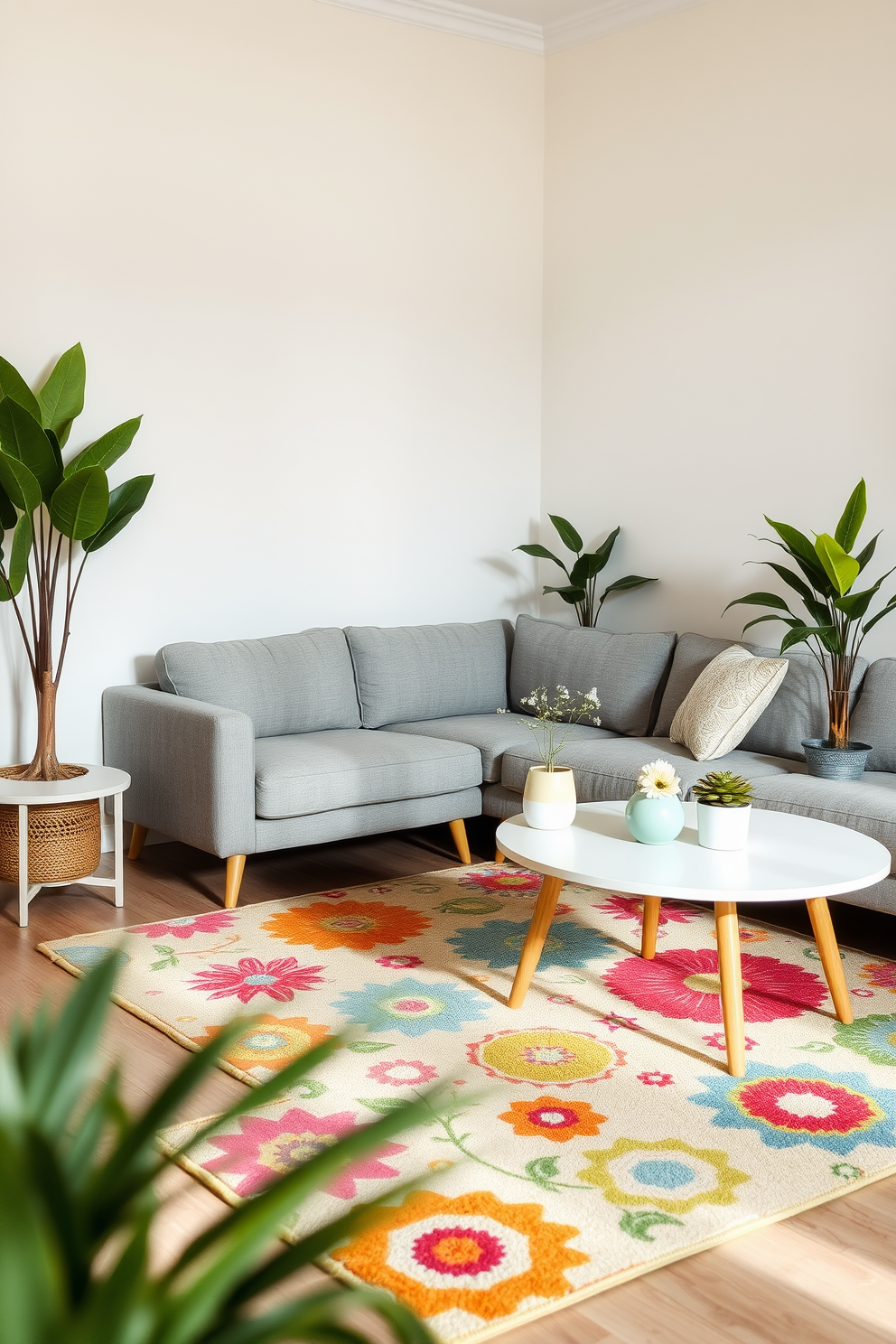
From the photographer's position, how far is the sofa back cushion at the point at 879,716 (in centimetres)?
386

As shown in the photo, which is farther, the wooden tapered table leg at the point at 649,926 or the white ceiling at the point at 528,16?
the white ceiling at the point at 528,16

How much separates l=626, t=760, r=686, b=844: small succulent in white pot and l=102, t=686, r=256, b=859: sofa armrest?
1.36 metres

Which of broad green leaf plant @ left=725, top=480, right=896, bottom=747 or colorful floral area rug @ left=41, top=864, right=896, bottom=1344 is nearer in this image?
colorful floral area rug @ left=41, top=864, right=896, bottom=1344

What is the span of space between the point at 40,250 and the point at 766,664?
276 cm

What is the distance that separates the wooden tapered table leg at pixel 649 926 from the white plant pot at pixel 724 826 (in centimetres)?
48

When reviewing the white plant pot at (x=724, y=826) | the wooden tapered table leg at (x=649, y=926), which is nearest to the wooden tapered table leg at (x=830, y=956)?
the white plant pot at (x=724, y=826)

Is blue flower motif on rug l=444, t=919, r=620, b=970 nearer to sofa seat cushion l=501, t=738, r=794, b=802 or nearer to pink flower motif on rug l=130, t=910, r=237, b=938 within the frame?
sofa seat cushion l=501, t=738, r=794, b=802

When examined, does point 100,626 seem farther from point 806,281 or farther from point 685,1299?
point 685,1299

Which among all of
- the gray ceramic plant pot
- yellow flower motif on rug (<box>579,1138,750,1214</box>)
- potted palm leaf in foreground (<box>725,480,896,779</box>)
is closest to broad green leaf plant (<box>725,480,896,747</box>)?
potted palm leaf in foreground (<box>725,480,896,779</box>)

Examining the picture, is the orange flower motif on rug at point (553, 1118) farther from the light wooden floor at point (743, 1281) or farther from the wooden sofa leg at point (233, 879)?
the wooden sofa leg at point (233, 879)

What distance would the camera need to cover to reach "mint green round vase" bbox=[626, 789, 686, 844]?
9.73 ft

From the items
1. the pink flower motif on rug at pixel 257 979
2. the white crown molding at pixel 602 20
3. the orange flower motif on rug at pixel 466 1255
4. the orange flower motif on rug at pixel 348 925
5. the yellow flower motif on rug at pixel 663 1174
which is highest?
the white crown molding at pixel 602 20

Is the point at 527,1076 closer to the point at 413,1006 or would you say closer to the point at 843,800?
the point at 413,1006

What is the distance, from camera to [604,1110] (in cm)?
→ 249
